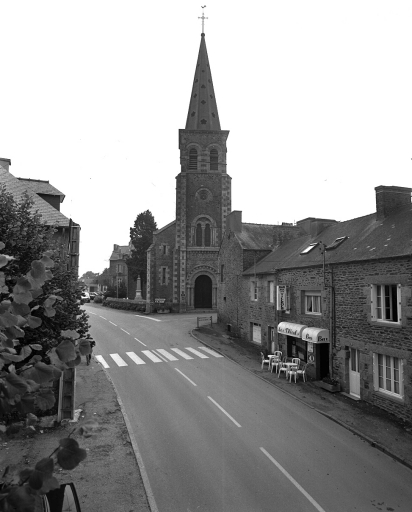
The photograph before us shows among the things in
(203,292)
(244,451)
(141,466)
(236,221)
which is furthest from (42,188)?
(203,292)

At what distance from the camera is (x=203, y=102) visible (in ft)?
160

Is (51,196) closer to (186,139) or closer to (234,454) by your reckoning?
(234,454)

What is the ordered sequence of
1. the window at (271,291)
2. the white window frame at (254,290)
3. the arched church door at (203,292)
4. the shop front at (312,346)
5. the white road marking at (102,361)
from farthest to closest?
the arched church door at (203,292), the white window frame at (254,290), the window at (271,291), the white road marking at (102,361), the shop front at (312,346)

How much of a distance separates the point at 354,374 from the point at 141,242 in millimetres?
46749

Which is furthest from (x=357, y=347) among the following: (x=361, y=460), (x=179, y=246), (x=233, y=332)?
(x=179, y=246)

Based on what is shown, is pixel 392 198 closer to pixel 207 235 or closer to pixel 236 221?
pixel 236 221

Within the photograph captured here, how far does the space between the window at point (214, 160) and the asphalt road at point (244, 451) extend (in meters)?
33.6

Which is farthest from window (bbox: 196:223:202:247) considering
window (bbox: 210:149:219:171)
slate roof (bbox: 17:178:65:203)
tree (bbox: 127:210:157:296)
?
slate roof (bbox: 17:178:65:203)

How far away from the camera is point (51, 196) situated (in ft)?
76.5

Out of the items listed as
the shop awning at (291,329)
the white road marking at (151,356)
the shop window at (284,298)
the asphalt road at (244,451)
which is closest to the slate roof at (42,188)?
the white road marking at (151,356)

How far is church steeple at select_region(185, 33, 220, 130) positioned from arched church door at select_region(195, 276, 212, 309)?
1981cm

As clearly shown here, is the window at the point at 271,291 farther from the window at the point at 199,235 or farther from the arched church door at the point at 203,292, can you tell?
the window at the point at 199,235

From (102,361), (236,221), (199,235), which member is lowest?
(102,361)

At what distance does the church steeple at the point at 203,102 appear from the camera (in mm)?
48006
